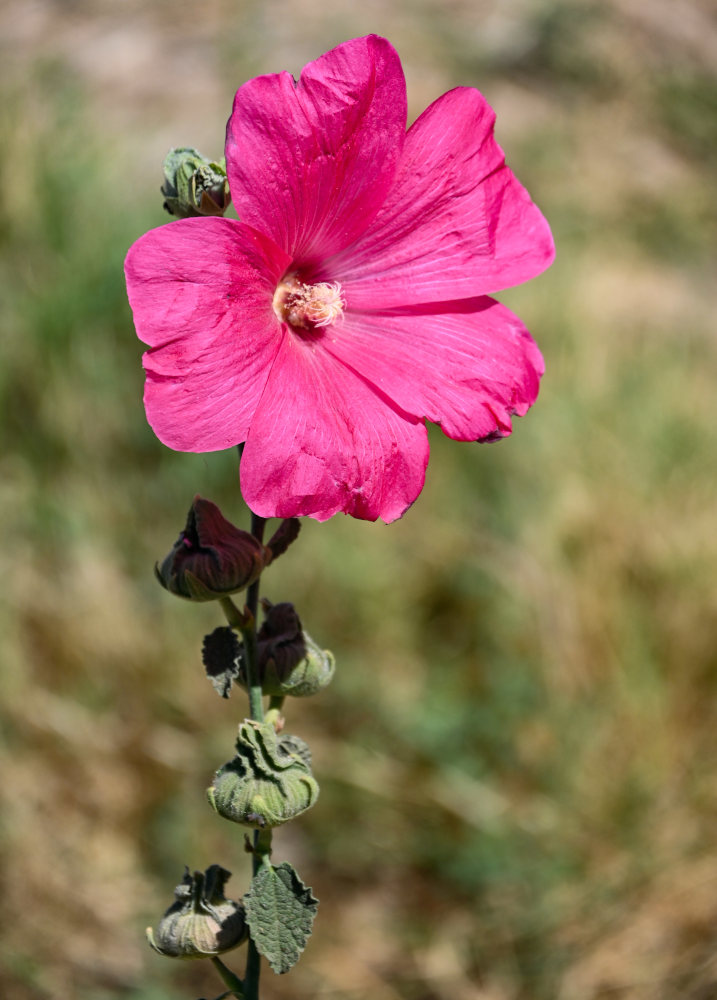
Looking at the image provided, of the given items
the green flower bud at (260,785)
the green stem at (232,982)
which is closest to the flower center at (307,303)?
the green flower bud at (260,785)

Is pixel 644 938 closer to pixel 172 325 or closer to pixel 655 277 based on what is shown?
pixel 172 325

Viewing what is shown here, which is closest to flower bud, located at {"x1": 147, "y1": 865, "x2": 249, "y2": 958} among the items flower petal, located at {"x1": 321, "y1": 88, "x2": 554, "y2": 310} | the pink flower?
the pink flower

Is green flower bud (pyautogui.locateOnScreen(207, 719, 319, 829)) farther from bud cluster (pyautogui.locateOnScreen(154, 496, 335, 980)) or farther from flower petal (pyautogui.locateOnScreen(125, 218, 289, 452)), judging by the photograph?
flower petal (pyautogui.locateOnScreen(125, 218, 289, 452))

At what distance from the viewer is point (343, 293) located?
1.05 m

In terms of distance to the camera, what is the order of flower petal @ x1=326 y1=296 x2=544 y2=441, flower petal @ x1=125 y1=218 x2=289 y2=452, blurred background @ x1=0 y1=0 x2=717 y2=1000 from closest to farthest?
→ flower petal @ x1=125 y1=218 x2=289 y2=452 → flower petal @ x1=326 y1=296 x2=544 y2=441 → blurred background @ x1=0 y1=0 x2=717 y2=1000

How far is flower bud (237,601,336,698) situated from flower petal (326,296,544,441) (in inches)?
10.5

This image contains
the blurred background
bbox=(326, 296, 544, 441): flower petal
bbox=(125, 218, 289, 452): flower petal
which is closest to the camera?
bbox=(125, 218, 289, 452): flower petal

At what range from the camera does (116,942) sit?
9.26ft

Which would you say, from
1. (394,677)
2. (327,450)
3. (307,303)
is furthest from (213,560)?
(394,677)

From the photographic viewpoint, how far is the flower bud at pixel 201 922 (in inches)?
37.9

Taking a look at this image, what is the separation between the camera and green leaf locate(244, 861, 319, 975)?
881mm

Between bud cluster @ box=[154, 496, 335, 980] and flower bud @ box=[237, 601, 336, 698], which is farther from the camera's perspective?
flower bud @ box=[237, 601, 336, 698]

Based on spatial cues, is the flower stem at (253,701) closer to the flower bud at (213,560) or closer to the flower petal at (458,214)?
the flower bud at (213,560)

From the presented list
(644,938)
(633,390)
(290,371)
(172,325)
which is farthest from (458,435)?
(633,390)
